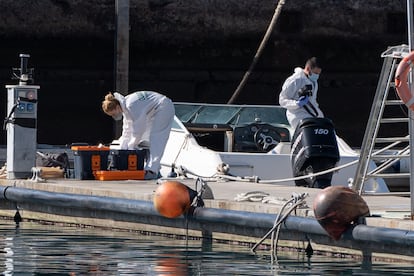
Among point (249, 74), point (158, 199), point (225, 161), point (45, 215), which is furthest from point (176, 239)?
point (249, 74)

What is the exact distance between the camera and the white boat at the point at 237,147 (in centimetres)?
1734

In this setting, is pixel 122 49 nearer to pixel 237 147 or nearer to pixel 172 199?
pixel 237 147

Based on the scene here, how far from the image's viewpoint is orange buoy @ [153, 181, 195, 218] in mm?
13953

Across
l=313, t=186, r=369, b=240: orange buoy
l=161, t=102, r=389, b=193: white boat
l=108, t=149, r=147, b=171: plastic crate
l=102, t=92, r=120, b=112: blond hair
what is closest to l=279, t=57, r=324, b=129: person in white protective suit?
l=161, t=102, r=389, b=193: white boat

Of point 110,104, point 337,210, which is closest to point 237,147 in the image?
point 110,104

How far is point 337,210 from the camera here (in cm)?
1259

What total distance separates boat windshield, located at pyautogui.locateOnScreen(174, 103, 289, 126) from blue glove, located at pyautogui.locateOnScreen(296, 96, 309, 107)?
1191mm

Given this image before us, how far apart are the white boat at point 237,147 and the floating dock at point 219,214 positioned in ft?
3.37

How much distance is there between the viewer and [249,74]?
26.1 metres

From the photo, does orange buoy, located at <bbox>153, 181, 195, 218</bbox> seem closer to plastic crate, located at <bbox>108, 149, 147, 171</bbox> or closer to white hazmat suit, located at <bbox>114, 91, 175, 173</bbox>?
plastic crate, located at <bbox>108, 149, 147, 171</bbox>

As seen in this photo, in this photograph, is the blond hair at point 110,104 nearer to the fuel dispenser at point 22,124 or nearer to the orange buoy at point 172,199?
the fuel dispenser at point 22,124

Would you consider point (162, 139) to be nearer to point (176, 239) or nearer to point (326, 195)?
point (176, 239)

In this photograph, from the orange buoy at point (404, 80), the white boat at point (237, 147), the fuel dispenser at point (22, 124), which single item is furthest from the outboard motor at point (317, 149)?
the orange buoy at point (404, 80)

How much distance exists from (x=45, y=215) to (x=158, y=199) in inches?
85.4
